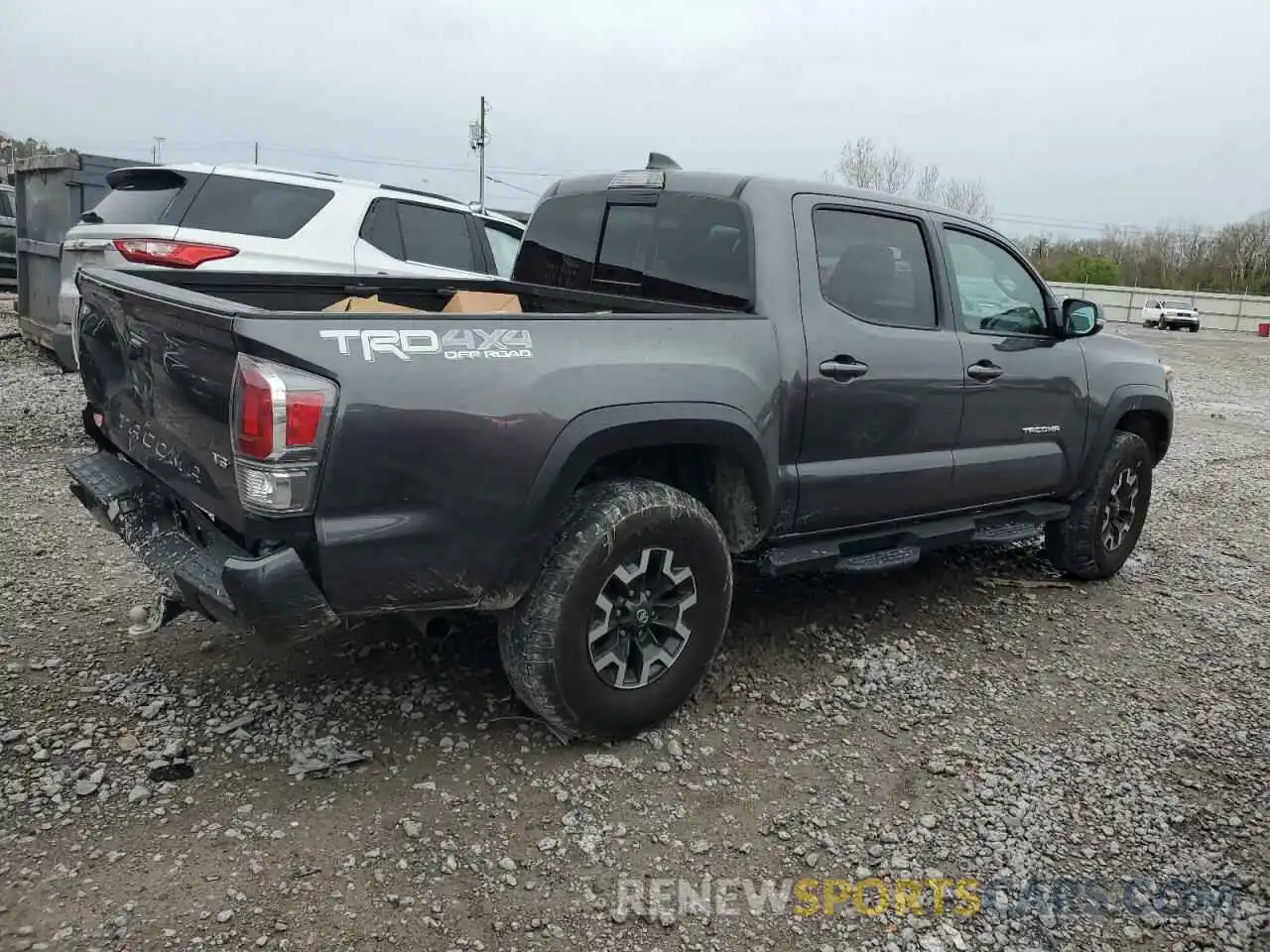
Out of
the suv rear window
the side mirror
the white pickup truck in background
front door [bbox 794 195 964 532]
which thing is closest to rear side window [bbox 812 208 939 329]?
front door [bbox 794 195 964 532]

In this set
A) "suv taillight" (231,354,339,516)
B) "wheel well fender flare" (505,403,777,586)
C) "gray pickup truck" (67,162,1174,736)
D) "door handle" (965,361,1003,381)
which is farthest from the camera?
"door handle" (965,361,1003,381)

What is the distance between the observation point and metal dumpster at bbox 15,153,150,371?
780cm

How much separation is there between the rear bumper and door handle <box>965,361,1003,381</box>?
2.86 m

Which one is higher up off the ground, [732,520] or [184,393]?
[184,393]

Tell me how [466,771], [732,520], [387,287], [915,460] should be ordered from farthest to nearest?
1. [387,287]
2. [915,460]
3. [732,520]
4. [466,771]

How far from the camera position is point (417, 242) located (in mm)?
7285

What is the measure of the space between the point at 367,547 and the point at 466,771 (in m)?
0.90

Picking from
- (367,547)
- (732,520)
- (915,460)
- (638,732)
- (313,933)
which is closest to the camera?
(313,933)

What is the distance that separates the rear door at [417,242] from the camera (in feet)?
22.8


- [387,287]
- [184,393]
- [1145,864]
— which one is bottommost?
[1145,864]

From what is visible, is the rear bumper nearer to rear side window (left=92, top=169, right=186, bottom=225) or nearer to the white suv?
the white suv

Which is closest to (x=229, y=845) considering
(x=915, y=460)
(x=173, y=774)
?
(x=173, y=774)

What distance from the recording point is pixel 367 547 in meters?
2.67

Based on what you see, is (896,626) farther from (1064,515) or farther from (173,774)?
(173,774)
